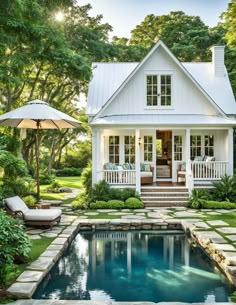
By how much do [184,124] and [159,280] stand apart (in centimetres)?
967

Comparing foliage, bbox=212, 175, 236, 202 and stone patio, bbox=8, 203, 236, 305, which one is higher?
foliage, bbox=212, 175, 236, 202

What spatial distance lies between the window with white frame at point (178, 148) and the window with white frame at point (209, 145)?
46.6 inches

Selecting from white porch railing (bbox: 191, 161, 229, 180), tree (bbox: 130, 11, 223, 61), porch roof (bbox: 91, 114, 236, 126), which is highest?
tree (bbox: 130, 11, 223, 61)

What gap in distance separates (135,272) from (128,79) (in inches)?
423

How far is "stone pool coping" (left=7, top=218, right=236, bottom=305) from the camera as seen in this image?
5729 mm

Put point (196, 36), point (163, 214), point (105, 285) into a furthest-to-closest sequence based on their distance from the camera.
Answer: point (196, 36) → point (163, 214) → point (105, 285)

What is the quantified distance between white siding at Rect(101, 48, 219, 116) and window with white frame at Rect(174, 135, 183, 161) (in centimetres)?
143

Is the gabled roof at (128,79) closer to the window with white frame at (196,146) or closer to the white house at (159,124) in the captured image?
the white house at (159,124)

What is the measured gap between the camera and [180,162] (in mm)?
17766

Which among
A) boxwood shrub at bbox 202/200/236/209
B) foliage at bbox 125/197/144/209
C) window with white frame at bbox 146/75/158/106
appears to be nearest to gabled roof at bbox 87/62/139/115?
window with white frame at bbox 146/75/158/106

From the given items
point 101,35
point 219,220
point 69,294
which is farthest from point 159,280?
point 101,35

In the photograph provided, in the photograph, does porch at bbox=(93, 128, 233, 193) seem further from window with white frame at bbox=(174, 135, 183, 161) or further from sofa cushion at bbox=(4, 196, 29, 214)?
sofa cushion at bbox=(4, 196, 29, 214)

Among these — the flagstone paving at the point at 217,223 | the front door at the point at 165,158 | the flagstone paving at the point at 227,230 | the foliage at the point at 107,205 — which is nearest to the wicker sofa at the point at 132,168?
the front door at the point at 165,158

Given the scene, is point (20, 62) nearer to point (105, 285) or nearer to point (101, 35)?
point (105, 285)
